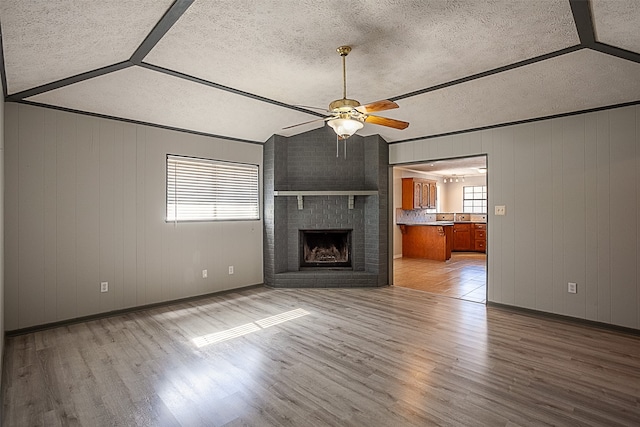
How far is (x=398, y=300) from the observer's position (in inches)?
194

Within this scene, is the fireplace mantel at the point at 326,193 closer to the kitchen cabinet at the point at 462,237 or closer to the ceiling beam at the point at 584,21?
the ceiling beam at the point at 584,21

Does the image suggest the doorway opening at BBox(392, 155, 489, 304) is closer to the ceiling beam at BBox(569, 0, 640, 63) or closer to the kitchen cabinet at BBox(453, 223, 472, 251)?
the kitchen cabinet at BBox(453, 223, 472, 251)

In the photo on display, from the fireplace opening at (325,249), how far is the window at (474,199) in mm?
7048

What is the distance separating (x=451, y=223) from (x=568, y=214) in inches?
198

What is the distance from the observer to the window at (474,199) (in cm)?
1127

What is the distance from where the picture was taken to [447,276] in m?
6.75

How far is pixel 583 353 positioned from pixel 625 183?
6.22 ft

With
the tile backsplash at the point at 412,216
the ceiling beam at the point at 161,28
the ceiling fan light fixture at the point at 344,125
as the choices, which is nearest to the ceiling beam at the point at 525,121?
the ceiling fan light fixture at the point at 344,125

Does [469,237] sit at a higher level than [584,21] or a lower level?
lower

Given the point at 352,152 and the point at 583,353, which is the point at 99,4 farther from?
the point at 583,353

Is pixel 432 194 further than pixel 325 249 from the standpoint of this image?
Yes

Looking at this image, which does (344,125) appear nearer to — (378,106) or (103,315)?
(378,106)

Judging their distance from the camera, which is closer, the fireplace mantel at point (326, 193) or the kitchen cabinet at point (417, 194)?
the fireplace mantel at point (326, 193)

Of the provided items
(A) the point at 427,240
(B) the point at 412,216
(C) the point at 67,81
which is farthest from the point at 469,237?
(C) the point at 67,81
